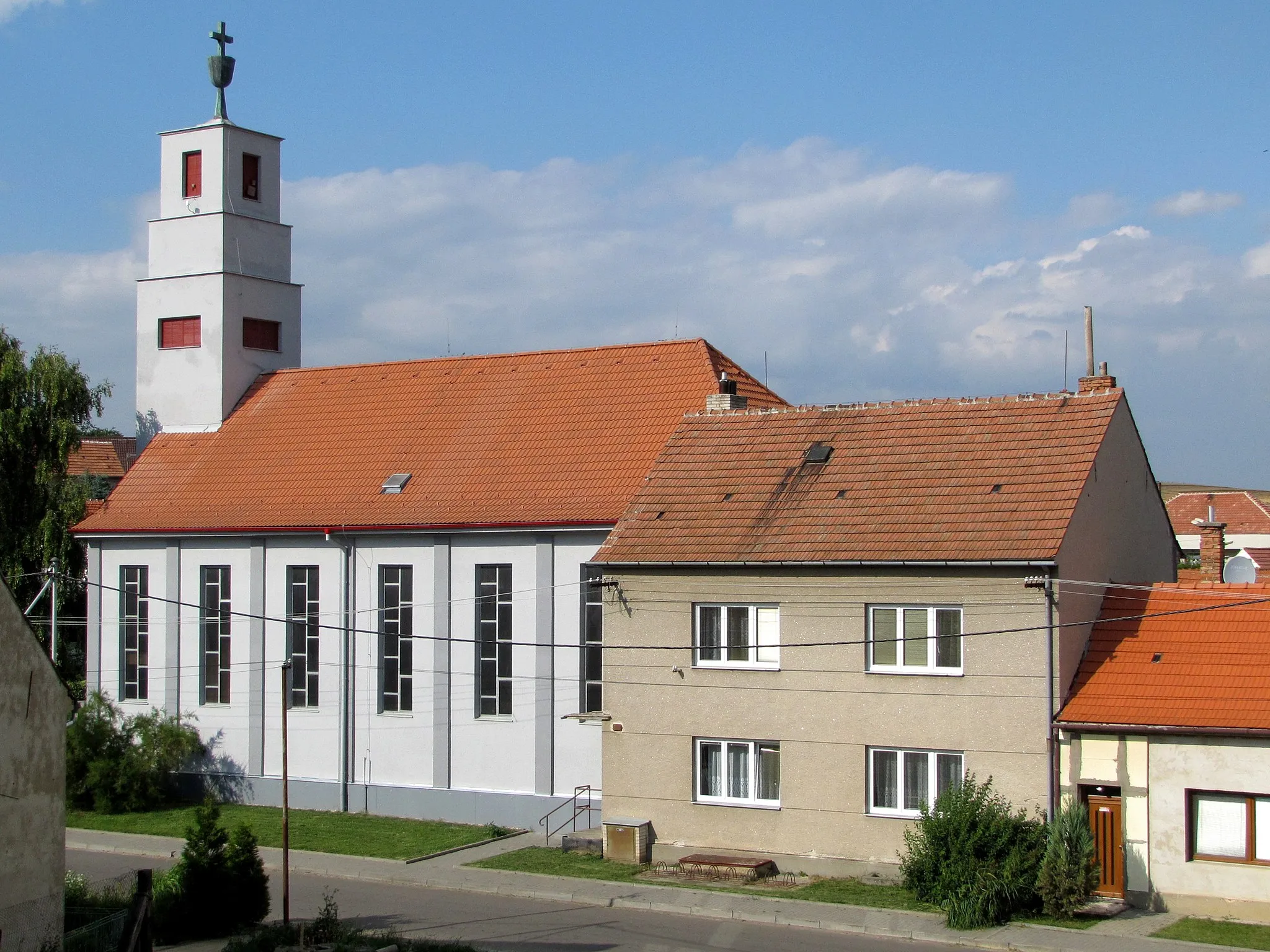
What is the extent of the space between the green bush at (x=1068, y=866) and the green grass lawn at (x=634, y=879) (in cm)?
171

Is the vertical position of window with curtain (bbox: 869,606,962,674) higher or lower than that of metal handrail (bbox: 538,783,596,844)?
higher

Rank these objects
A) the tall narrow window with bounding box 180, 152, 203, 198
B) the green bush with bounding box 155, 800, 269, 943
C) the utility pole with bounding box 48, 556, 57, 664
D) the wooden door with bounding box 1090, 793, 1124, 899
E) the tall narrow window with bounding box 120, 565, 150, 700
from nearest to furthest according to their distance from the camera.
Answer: the green bush with bounding box 155, 800, 269, 943 < the wooden door with bounding box 1090, 793, 1124, 899 < the utility pole with bounding box 48, 556, 57, 664 < the tall narrow window with bounding box 120, 565, 150, 700 < the tall narrow window with bounding box 180, 152, 203, 198

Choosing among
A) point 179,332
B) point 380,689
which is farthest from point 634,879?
point 179,332

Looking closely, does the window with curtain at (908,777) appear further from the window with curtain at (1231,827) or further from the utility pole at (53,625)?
the utility pole at (53,625)

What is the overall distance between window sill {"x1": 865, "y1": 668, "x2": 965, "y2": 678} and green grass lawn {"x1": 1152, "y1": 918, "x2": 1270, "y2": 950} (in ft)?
15.9

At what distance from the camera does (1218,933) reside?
794 inches

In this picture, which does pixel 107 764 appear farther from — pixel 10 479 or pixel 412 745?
pixel 10 479

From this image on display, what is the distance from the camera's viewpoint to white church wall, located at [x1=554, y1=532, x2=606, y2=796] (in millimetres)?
29109

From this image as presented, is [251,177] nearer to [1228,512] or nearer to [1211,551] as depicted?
[1211,551]

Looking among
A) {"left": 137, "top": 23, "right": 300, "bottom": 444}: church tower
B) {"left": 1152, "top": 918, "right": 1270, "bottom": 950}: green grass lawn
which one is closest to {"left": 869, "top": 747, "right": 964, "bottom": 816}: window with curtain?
{"left": 1152, "top": 918, "right": 1270, "bottom": 950}: green grass lawn

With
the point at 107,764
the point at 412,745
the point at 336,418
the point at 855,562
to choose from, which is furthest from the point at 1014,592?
the point at 107,764

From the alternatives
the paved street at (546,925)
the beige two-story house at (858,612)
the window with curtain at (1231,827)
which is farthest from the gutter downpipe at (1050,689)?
the paved street at (546,925)

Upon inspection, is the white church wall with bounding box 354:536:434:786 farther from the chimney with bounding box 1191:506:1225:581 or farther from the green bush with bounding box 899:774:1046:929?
the chimney with bounding box 1191:506:1225:581

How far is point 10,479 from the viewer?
134ft
